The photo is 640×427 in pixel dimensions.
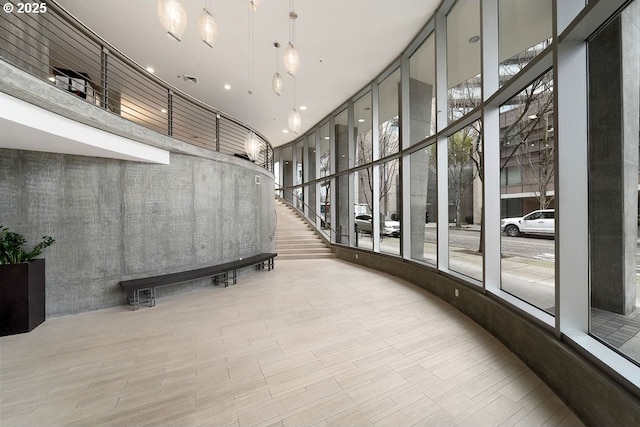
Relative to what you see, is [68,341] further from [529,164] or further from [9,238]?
[529,164]

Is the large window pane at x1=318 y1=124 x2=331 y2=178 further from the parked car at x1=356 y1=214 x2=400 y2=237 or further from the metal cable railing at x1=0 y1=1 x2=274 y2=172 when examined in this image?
the parked car at x1=356 y1=214 x2=400 y2=237

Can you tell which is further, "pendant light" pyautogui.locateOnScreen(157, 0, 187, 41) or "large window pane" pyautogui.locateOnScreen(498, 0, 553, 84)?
"large window pane" pyautogui.locateOnScreen(498, 0, 553, 84)

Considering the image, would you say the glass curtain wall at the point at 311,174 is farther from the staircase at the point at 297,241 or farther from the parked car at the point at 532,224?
the parked car at the point at 532,224

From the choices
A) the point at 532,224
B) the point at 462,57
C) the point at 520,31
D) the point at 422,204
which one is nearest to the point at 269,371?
the point at 532,224

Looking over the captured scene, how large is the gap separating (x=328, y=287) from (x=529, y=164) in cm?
395

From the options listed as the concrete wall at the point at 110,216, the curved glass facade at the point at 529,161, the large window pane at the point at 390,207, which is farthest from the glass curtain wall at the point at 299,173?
the concrete wall at the point at 110,216

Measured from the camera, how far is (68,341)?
3105 millimetres

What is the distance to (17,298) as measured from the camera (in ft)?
10.9

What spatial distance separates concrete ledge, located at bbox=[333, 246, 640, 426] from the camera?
67.2 inches

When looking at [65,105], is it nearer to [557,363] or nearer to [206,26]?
[206,26]

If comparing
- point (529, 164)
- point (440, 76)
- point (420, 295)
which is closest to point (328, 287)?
point (420, 295)

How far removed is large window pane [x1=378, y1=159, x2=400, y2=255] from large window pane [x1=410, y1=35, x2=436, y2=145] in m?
0.90

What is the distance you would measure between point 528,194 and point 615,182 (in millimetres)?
1071

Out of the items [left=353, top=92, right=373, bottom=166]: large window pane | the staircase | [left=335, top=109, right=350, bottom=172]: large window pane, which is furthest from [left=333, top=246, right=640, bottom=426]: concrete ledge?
[left=335, top=109, right=350, bottom=172]: large window pane
